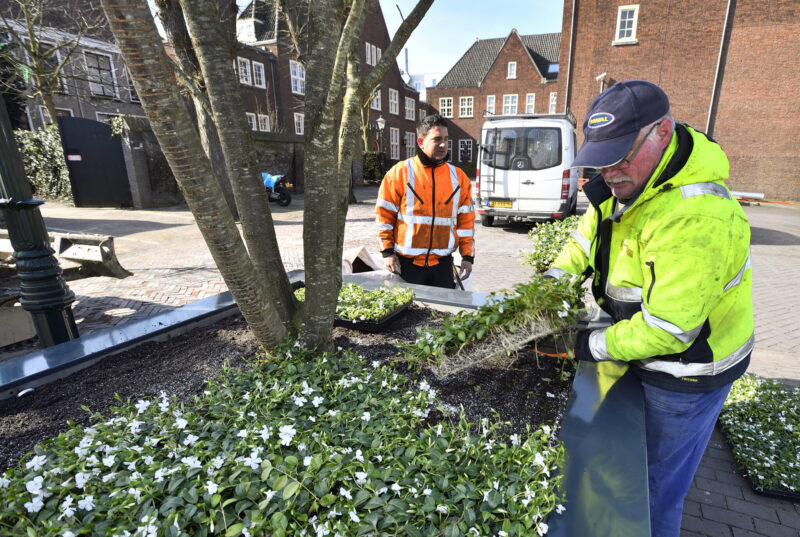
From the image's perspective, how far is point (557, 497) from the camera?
1391 mm

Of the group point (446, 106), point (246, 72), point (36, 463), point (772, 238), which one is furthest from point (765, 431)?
point (446, 106)

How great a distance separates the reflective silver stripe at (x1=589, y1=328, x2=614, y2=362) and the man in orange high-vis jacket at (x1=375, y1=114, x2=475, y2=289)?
6.69 feet

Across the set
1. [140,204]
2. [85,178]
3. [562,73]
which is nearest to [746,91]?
[562,73]

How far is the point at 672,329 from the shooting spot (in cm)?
159

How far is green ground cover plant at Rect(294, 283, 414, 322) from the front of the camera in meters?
3.09

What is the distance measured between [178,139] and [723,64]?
87.0 ft

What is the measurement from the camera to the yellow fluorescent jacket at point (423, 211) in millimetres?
3658

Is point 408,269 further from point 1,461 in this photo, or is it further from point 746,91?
point 746,91

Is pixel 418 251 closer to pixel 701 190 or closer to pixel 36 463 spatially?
pixel 701 190

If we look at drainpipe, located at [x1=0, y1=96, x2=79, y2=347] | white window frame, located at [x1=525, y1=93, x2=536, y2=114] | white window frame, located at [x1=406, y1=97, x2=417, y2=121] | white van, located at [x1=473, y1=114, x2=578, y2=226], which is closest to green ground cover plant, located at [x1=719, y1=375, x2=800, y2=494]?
drainpipe, located at [x1=0, y1=96, x2=79, y2=347]

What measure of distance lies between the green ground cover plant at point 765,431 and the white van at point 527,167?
7.56 m

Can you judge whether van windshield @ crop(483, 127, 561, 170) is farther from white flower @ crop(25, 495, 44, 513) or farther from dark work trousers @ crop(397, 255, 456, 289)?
white flower @ crop(25, 495, 44, 513)

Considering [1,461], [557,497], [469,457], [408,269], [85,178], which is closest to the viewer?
[557,497]

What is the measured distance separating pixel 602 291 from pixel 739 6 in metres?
26.1
